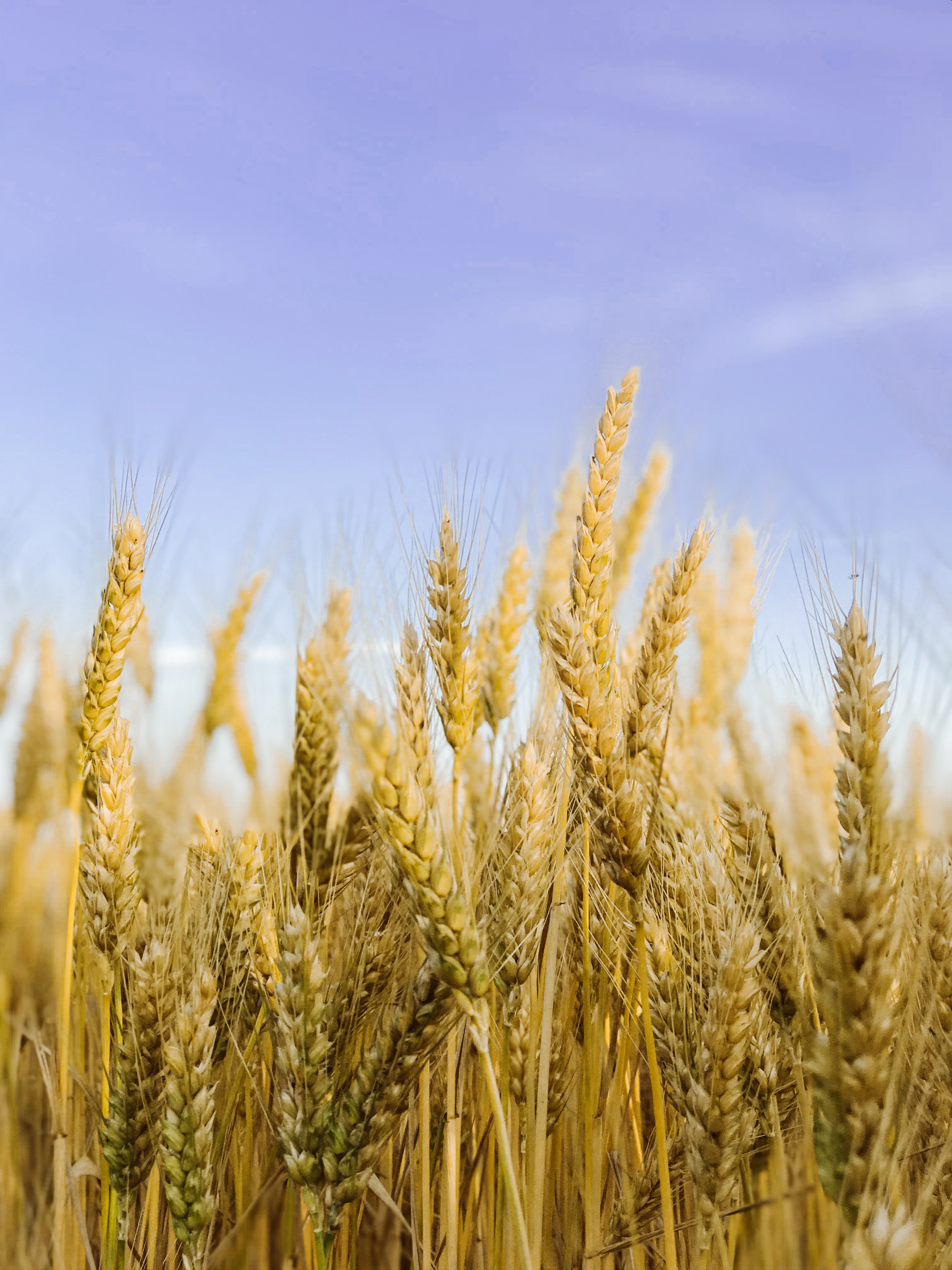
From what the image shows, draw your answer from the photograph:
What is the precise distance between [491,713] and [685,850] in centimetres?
74

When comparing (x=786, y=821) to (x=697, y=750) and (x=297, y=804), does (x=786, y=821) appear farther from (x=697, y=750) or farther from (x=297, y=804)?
(x=297, y=804)

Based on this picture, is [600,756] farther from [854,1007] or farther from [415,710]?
[854,1007]

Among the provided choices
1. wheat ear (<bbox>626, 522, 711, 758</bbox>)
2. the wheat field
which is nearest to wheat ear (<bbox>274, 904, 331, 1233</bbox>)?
the wheat field

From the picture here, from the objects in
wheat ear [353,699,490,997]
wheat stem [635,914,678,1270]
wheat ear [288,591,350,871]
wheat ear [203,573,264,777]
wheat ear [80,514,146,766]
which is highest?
wheat ear [203,573,264,777]

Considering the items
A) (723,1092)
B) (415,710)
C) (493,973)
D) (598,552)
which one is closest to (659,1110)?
(723,1092)

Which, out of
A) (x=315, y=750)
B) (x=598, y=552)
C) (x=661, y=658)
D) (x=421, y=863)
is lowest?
(x=421, y=863)

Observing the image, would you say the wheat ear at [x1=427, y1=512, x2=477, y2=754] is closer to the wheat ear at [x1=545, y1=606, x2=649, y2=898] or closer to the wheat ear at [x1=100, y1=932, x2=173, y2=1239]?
the wheat ear at [x1=545, y1=606, x2=649, y2=898]

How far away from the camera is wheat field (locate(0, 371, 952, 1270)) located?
1438 millimetres

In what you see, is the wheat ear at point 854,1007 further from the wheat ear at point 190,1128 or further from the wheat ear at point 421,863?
the wheat ear at point 190,1128

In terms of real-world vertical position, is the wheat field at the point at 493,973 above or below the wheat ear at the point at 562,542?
below

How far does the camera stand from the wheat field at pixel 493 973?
1.44 meters

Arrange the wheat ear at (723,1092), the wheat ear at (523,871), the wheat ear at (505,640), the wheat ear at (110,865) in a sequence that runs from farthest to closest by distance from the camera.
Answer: the wheat ear at (505,640) < the wheat ear at (110,865) < the wheat ear at (523,871) < the wheat ear at (723,1092)

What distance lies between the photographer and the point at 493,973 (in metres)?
1.64

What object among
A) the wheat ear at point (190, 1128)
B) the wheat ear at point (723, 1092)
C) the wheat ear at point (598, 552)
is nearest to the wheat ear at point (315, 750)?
the wheat ear at point (190, 1128)
